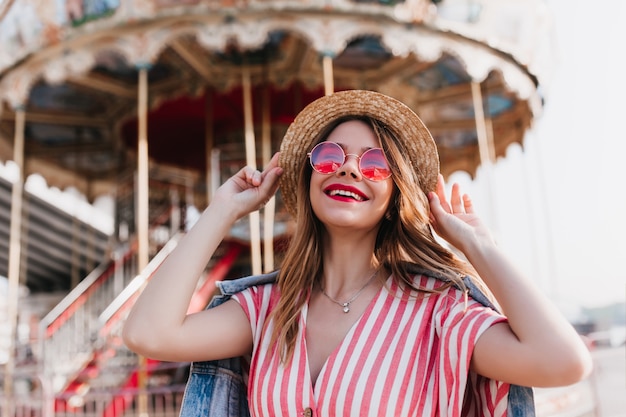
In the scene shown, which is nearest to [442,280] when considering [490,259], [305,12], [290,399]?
[490,259]

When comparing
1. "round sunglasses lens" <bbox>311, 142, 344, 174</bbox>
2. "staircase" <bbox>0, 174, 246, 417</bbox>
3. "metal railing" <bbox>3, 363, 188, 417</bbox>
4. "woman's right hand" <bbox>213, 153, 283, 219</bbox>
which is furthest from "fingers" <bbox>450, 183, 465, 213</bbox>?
"staircase" <bbox>0, 174, 246, 417</bbox>

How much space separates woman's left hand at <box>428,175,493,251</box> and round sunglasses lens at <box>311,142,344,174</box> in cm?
32

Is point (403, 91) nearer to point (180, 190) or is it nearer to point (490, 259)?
point (180, 190)

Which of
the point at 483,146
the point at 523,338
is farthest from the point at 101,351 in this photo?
the point at 523,338

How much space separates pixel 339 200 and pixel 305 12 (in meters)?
5.67

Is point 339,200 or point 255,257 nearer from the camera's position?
point 339,200

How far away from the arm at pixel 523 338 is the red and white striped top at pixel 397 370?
0.15 ft

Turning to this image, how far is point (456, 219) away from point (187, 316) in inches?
30.7

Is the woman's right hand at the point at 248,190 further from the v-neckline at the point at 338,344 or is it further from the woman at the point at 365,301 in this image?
the v-neckline at the point at 338,344

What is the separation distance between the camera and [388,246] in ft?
5.53

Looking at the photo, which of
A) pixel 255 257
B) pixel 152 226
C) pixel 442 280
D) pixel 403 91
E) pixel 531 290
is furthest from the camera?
pixel 152 226

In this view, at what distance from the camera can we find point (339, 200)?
60.7 inches

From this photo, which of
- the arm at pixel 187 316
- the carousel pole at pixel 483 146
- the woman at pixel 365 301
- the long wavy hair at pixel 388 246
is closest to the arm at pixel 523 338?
the woman at pixel 365 301

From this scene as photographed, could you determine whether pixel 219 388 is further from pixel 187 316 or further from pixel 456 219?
pixel 456 219
